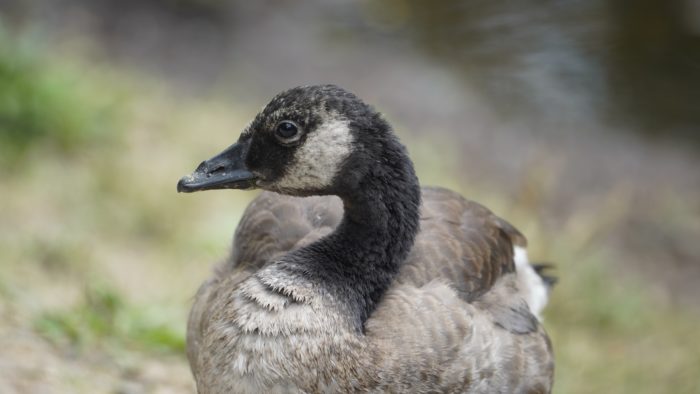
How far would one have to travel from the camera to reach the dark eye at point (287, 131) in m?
3.81

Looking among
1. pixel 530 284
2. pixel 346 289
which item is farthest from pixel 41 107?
pixel 346 289

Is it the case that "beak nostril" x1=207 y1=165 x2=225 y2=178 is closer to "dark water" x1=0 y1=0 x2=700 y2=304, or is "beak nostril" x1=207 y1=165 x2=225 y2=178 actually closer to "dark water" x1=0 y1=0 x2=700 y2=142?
"dark water" x1=0 y1=0 x2=700 y2=304

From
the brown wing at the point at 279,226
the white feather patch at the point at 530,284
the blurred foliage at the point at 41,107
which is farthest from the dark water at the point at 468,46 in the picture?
the brown wing at the point at 279,226

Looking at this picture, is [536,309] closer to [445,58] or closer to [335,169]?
[335,169]

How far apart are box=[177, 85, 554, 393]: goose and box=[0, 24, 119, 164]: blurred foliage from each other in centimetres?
380

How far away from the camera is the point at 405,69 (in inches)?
456

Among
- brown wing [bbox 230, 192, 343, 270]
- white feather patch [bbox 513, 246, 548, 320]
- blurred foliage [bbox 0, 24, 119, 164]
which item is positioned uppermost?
blurred foliage [bbox 0, 24, 119, 164]

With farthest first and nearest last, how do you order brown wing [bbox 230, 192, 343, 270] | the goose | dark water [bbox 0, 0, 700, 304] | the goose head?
dark water [bbox 0, 0, 700, 304]
brown wing [bbox 230, 192, 343, 270]
the goose head
the goose

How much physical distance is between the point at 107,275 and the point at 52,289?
0.43 m

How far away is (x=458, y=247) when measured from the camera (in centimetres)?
436

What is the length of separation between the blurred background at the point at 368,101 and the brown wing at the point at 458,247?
165 centimetres

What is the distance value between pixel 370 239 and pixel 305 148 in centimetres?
51

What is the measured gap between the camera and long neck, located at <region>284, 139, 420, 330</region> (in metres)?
3.88

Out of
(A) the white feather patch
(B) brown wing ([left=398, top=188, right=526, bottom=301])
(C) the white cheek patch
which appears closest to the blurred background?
(A) the white feather patch
